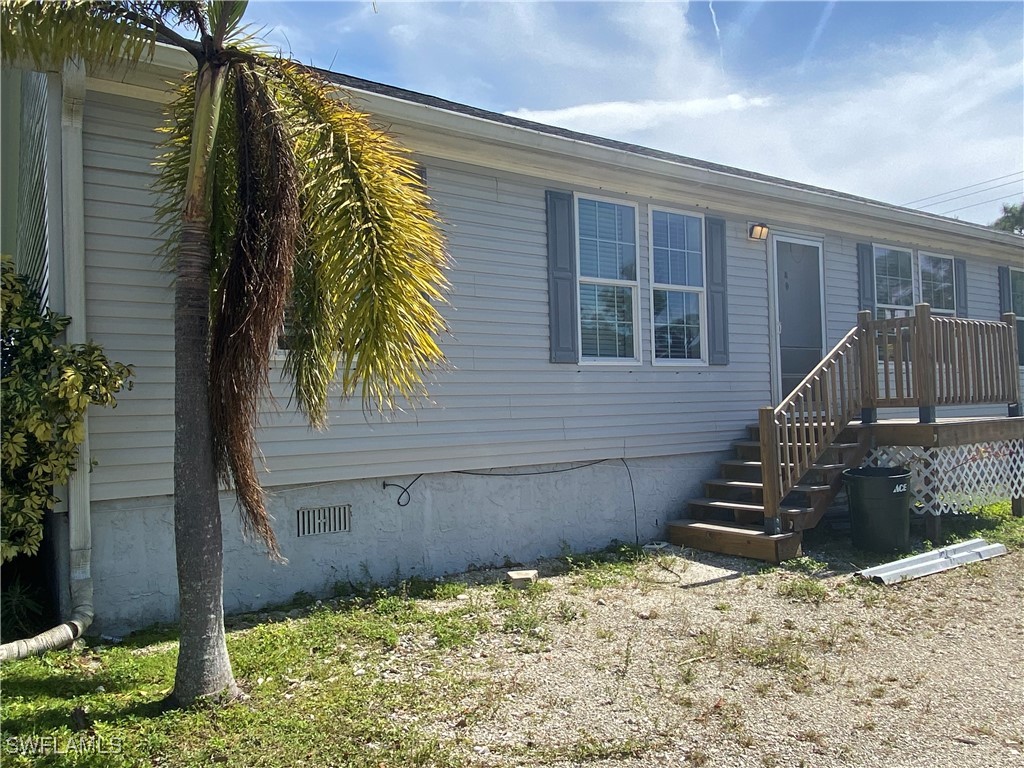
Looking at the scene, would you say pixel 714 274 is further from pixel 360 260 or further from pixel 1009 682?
pixel 360 260

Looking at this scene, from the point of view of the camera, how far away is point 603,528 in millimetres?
7324

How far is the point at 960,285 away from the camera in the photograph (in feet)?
36.2

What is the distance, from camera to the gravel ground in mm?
3193

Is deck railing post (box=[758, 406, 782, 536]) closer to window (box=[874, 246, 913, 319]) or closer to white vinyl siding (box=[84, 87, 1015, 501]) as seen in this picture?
white vinyl siding (box=[84, 87, 1015, 501])

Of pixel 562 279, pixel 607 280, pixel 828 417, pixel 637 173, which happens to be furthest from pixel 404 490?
pixel 828 417

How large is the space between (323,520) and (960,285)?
10080 millimetres

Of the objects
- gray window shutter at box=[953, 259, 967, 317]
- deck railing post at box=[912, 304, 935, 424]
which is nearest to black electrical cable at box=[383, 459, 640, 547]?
deck railing post at box=[912, 304, 935, 424]

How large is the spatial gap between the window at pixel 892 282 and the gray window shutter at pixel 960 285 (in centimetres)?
113

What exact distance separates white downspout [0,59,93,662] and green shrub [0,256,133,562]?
0.11 meters

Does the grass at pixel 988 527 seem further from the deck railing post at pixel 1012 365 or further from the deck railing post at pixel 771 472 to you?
the deck railing post at pixel 771 472

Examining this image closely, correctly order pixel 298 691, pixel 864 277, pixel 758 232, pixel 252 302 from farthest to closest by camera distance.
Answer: pixel 864 277 → pixel 758 232 → pixel 298 691 → pixel 252 302

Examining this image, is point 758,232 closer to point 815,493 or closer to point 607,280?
point 607,280

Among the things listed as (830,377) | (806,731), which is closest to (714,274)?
(830,377)

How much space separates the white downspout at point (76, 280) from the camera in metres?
4.64
